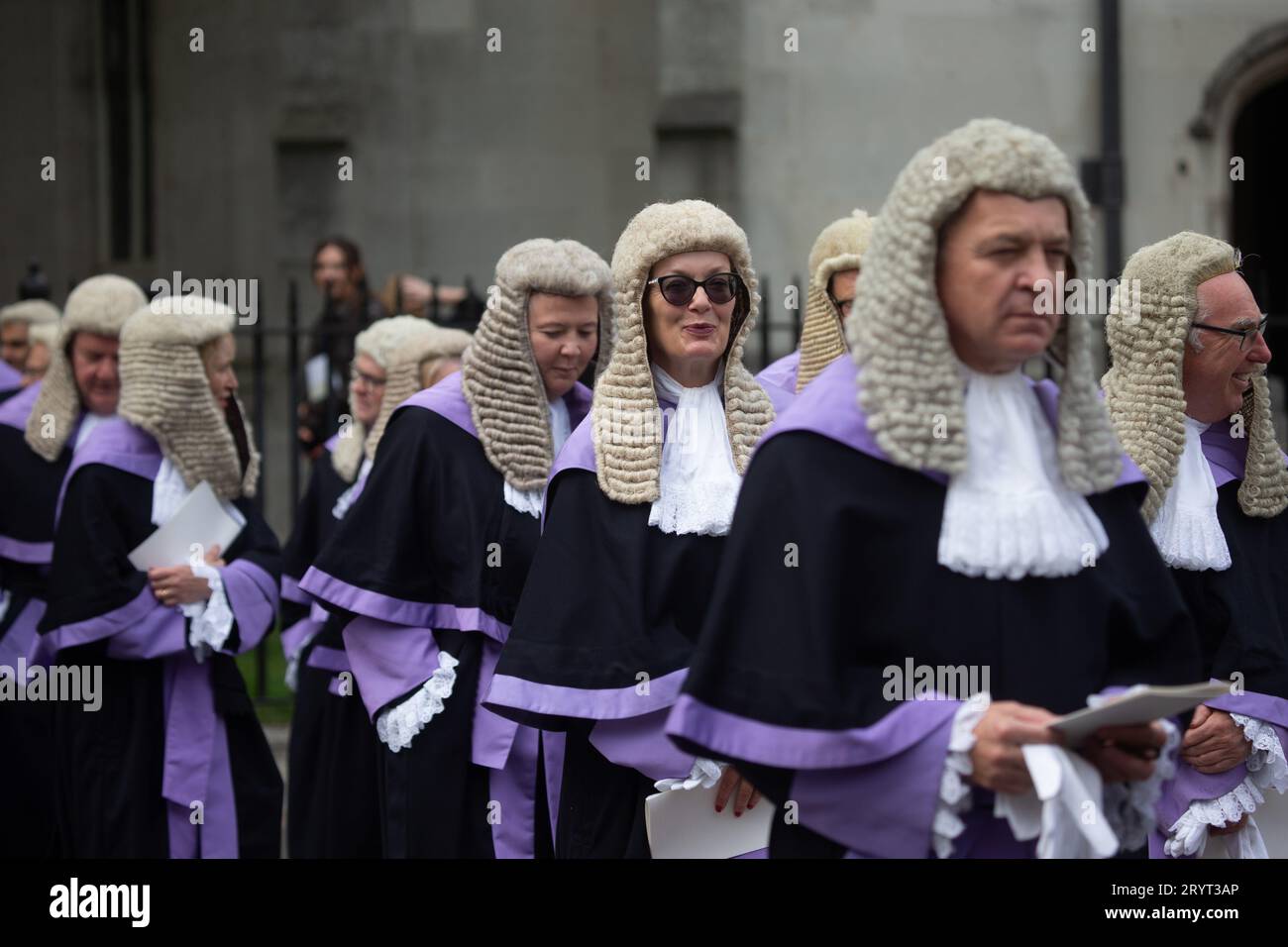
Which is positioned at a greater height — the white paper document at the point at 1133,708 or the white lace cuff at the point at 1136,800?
the white paper document at the point at 1133,708

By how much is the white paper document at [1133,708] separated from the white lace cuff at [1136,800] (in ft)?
0.73

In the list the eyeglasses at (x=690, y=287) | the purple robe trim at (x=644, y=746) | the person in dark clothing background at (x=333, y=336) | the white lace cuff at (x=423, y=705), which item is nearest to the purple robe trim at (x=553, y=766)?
the white lace cuff at (x=423, y=705)

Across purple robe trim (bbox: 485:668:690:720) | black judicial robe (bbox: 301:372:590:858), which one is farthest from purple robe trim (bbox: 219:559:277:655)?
purple robe trim (bbox: 485:668:690:720)

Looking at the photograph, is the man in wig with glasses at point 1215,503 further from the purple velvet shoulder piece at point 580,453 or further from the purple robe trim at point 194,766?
the purple robe trim at point 194,766

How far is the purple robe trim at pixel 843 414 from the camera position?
3447 millimetres

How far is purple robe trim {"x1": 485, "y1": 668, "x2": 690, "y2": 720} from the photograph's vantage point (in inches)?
184

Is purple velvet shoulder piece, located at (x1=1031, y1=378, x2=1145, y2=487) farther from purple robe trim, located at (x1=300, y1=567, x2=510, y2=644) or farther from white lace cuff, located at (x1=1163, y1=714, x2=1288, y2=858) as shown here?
purple robe trim, located at (x1=300, y1=567, x2=510, y2=644)

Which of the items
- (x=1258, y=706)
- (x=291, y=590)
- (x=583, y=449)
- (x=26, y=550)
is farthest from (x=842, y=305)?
(x=26, y=550)

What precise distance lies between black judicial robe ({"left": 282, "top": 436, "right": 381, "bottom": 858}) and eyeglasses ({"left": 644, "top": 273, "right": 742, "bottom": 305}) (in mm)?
2367

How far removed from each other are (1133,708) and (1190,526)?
6.04ft

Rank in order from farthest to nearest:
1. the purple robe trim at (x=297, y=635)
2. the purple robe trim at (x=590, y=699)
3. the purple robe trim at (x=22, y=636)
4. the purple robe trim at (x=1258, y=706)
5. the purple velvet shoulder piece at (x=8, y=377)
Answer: the purple velvet shoulder piece at (x=8, y=377) → the purple robe trim at (x=297, y=635) → the purple robe trim at (x=22, y=636) → the purple robe trim at (x=1258, y=706) → the purple robe trim at (x=590, y=699)

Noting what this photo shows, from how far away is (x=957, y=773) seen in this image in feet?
10.9

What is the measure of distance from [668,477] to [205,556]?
8.39 feet
